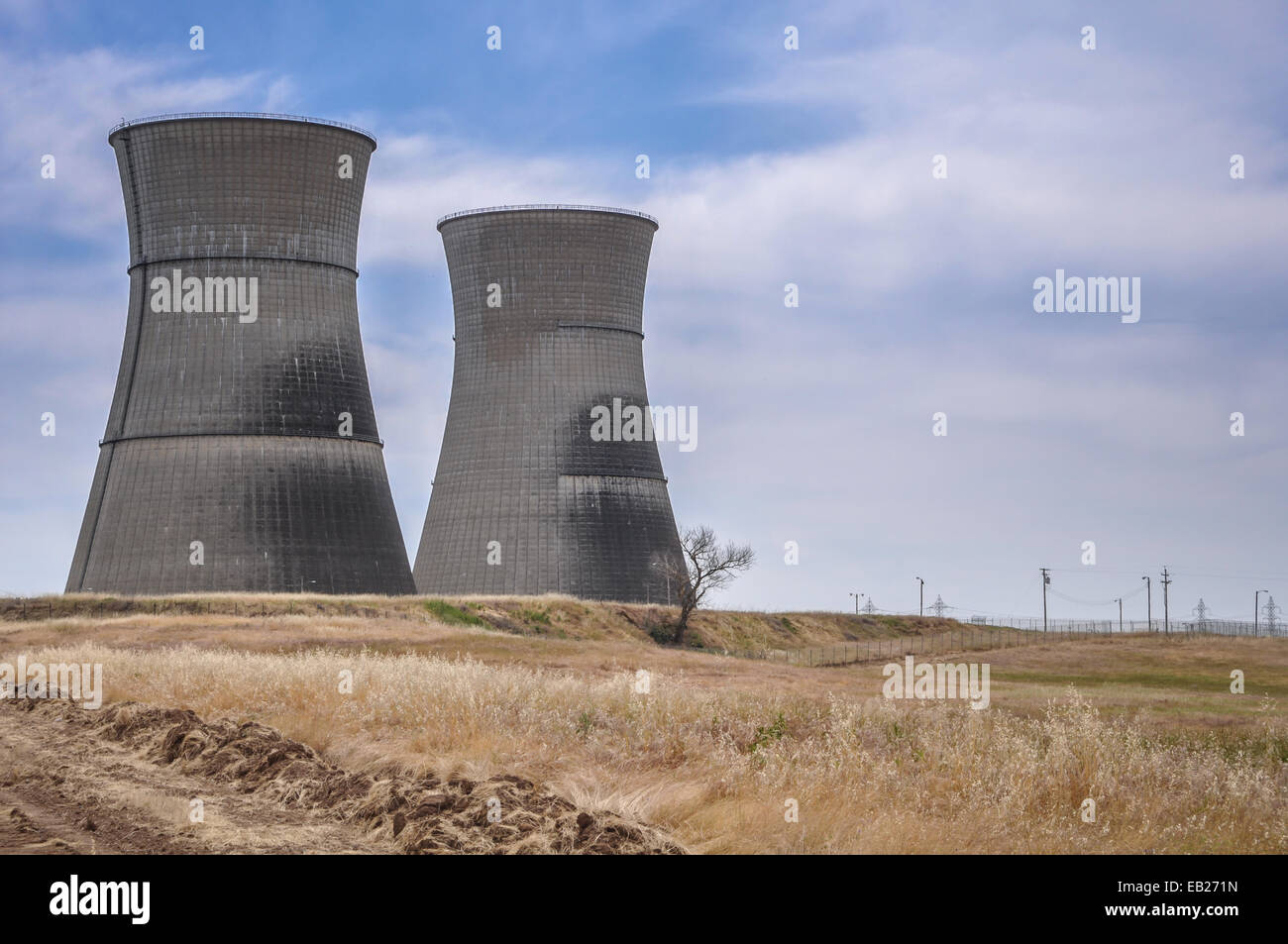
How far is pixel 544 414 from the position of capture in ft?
164

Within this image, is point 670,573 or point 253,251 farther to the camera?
point 670,573

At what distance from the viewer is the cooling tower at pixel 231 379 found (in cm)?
4147

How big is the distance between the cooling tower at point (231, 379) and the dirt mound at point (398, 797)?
26.4 meters

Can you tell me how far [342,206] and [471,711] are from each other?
3126cm

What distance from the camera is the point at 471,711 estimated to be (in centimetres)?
1500

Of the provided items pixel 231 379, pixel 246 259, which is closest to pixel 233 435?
pixel 231 379

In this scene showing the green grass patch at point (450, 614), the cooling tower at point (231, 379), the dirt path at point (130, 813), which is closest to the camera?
the dirt path at point (130, 813)

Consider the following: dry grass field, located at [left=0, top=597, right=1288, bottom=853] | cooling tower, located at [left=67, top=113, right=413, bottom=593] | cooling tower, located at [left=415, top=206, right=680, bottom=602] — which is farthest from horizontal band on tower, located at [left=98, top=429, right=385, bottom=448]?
dry grass field, located at [left=0, top=597, right=1288, bottom=853]

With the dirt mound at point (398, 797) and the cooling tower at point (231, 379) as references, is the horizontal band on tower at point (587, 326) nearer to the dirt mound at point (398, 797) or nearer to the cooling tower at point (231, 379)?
the cooling tower at point (231, 379)

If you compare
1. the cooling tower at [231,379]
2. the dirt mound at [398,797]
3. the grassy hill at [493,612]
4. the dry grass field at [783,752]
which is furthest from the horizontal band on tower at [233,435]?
the dirt mound at [398,797]

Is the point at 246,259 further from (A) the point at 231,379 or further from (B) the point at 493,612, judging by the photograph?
(B) the point at 493,612

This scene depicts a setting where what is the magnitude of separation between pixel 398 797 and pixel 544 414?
39398 millimetres
